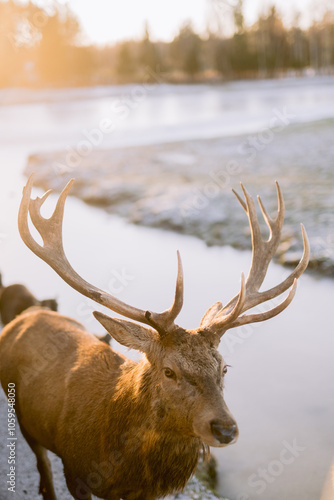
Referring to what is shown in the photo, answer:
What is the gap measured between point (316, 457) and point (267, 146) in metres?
15.0

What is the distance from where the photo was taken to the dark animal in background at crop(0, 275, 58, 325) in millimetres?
5470

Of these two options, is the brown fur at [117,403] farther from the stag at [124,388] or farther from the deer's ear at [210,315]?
the deer's ear at [210,315]

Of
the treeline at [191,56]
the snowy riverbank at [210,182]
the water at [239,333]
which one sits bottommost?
the water at [239,333]

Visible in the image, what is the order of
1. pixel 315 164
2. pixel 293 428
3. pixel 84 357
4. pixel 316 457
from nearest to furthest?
pixel 84 357 < pixel 316 457 < pixel 293 428 < pixel 315 164

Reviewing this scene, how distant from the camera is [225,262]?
9.69 metres

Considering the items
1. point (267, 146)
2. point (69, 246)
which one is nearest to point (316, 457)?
point (69, 246)

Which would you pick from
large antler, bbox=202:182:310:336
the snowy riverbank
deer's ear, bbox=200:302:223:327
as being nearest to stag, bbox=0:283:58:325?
deer's ear, bbox=200:302:223:327

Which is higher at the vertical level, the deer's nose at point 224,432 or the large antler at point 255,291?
the large antler at point 255,291

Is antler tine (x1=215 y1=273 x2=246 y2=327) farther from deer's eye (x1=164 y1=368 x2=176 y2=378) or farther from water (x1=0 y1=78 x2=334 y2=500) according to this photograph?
water (x1=0 y1=78 x2=334 y2=500)

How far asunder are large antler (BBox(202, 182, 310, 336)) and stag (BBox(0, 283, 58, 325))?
88.3 inches

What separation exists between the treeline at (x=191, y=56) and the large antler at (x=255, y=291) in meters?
61.9

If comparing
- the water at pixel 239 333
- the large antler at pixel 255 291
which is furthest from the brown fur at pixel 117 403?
the water at pixel 239 333

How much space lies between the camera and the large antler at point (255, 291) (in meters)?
3.37

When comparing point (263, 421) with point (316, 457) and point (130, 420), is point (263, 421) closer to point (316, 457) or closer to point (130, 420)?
point (316, 457)
